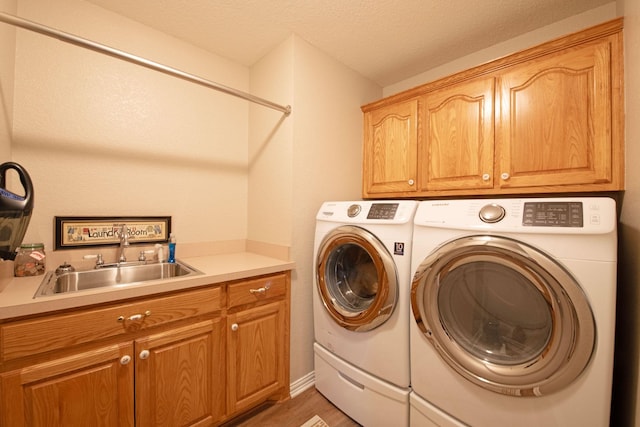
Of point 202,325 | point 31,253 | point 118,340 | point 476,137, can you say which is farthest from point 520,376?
point 31,253

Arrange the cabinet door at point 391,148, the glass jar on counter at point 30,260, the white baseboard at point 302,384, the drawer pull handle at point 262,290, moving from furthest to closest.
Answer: the cabinet door at point 391,148 < the white baseboard at point 302,384 < the drawer pull handle at point 262,290 < the glass jar on counter at point 30,260

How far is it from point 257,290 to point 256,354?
1.20 ft

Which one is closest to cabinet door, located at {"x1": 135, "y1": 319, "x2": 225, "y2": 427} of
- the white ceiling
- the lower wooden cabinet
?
the lower wooden cabinet

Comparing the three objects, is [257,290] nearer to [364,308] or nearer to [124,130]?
[364,308]

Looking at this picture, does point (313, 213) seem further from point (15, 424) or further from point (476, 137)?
point (15, 424)

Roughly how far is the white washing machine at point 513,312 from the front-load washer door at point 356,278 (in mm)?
141

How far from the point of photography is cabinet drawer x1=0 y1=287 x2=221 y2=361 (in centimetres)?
85

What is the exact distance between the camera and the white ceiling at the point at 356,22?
1.39 meters

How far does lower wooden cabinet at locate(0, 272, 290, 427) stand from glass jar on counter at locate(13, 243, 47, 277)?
1.71 feet

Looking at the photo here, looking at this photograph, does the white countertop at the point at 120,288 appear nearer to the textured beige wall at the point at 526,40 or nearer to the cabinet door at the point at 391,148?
the cabinet door at the point at 391,148

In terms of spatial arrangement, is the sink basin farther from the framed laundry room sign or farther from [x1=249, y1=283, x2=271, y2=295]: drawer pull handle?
[x1=249, y1=283, x2=271, y2=295]: drawer pull handle

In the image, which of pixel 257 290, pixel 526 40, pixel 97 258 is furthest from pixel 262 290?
pixel 526 40

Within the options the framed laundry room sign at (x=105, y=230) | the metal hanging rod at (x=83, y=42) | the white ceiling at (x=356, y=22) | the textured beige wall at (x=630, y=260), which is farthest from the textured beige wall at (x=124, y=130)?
the textured beige wall at (x=630, y=260)

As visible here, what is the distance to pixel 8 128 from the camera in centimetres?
119
